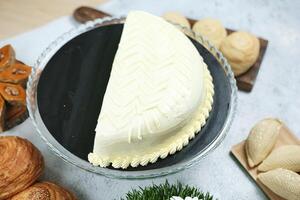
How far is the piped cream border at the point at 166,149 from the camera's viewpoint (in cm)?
79

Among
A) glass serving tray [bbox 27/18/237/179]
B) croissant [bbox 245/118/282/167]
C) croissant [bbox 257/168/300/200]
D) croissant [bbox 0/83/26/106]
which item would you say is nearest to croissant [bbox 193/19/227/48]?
glass serving tray [bbox 27/18/237/179]

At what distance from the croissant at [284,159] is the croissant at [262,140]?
0.06 ft

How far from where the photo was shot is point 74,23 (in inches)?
51.7

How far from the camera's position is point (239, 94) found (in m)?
1.16

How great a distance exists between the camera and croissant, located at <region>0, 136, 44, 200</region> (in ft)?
2.85

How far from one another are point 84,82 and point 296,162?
515 mm

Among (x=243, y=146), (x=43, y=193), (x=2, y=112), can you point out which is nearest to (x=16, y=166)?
(x=43, y=193)

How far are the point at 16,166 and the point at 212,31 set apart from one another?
0.63 m

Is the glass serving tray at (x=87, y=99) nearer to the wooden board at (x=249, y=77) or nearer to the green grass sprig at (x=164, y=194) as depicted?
the green grass sprig at (x=164, y=194)

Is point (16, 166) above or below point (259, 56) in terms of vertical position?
below

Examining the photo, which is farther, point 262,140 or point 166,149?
point 262,140

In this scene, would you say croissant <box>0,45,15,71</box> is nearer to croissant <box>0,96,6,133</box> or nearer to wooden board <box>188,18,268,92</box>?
croissant <box>0,96,6,133</box>

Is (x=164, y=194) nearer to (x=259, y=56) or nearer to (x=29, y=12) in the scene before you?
(x=259, y=56)

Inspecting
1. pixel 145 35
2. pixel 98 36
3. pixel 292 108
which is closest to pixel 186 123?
pixel 145 35
